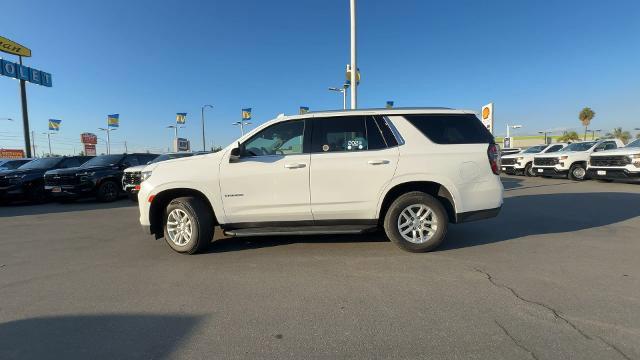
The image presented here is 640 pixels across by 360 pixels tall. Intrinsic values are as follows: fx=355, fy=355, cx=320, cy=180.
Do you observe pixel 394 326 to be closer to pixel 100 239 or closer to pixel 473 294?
pixel 473 294

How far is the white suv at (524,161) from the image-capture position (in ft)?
59.3

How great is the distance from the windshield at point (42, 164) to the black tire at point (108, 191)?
327 centimetres

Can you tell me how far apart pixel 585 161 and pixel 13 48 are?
106 feet

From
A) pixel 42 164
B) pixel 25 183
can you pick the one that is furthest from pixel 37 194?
pixel 42 164

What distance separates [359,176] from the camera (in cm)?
488

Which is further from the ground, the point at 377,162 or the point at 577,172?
the point at 377,162

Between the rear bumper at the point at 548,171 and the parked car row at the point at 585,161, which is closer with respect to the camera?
the parked car row at the point at 585,161

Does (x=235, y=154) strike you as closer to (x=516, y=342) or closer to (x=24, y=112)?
(x=516, y=342)

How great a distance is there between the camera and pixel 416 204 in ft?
16.3

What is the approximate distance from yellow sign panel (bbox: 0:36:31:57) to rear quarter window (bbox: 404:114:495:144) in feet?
90.8

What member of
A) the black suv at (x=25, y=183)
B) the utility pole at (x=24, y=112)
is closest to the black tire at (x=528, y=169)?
the black suv at (x=25, y=183)

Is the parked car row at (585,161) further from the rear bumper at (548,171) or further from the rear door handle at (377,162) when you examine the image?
the rear door handle at (377,162)

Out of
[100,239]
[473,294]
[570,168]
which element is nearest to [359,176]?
[473,294]

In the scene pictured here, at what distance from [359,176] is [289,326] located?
238 cm
